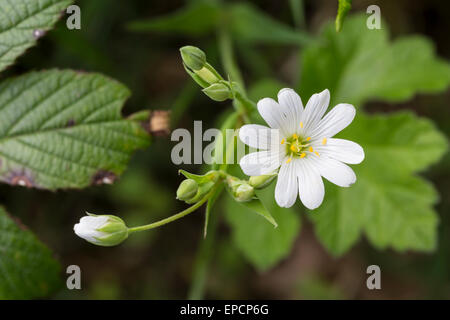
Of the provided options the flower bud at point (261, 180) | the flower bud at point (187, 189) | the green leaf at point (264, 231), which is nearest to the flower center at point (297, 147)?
the flower bud at point (261, 180)

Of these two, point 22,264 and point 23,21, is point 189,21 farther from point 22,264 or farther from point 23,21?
point 22,264

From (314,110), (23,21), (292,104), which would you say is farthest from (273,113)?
(23,21)

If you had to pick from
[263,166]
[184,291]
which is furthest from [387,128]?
[184,291]

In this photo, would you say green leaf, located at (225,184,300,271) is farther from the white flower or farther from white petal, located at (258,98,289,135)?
white petal, located at (258,98,289,135)

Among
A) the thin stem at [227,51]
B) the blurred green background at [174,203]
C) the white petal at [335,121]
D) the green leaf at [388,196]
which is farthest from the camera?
the blurred green background at [174,203]

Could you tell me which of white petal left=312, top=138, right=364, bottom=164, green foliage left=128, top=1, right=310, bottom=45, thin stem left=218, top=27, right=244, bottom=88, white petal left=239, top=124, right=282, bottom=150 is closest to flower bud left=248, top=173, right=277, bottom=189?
white petal left=239, top=124, right=282, bottom=150

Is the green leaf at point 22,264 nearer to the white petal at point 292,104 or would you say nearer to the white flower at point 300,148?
the white flower at point 300,148
